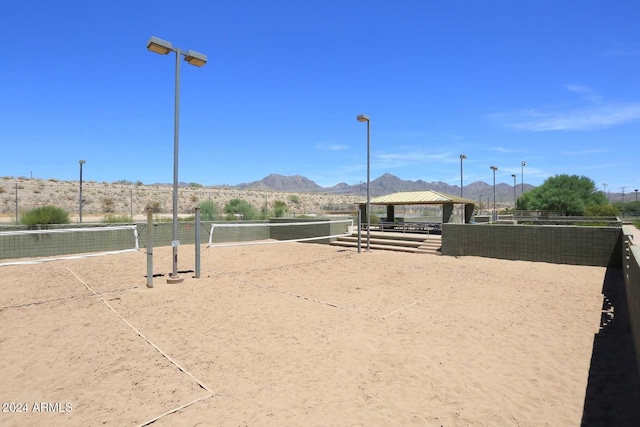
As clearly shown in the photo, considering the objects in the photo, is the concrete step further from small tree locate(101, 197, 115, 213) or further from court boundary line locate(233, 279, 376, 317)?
small tree locate(101, 197, 115, 213)

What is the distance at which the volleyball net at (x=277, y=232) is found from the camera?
20719mm

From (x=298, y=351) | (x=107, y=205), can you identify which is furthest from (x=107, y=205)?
(x=298, y=351)

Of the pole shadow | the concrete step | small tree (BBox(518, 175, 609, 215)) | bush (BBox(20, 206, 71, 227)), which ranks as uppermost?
small tree (BBox(518, 175, 609, 215))

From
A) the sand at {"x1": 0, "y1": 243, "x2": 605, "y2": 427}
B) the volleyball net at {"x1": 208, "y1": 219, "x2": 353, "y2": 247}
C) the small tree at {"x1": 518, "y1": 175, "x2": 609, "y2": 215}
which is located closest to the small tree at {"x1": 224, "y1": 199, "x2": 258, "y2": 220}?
the volleyball net at {"x1": 208, "y1": 219, "x2": 353, "y2": 247}

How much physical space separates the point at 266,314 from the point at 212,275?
479 cm

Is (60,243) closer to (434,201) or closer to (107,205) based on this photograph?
(434,201)

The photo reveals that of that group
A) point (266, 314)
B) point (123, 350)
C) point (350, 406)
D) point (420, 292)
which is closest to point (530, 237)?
point (420, 292)

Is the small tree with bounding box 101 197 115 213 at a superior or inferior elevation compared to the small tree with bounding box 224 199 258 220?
superior

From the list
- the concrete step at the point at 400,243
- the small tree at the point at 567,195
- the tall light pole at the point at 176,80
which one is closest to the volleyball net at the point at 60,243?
the tall light pole at the point at 176,80

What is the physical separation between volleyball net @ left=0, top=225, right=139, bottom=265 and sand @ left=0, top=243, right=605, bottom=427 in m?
5.60

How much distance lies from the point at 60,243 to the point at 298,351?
15302 mm

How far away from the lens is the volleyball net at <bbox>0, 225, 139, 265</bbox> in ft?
48.9

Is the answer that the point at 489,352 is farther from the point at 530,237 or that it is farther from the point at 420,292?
the point at 530,237

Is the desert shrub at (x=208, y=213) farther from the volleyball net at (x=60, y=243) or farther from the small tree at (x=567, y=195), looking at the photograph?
the small tree at (x=567, y=195)
